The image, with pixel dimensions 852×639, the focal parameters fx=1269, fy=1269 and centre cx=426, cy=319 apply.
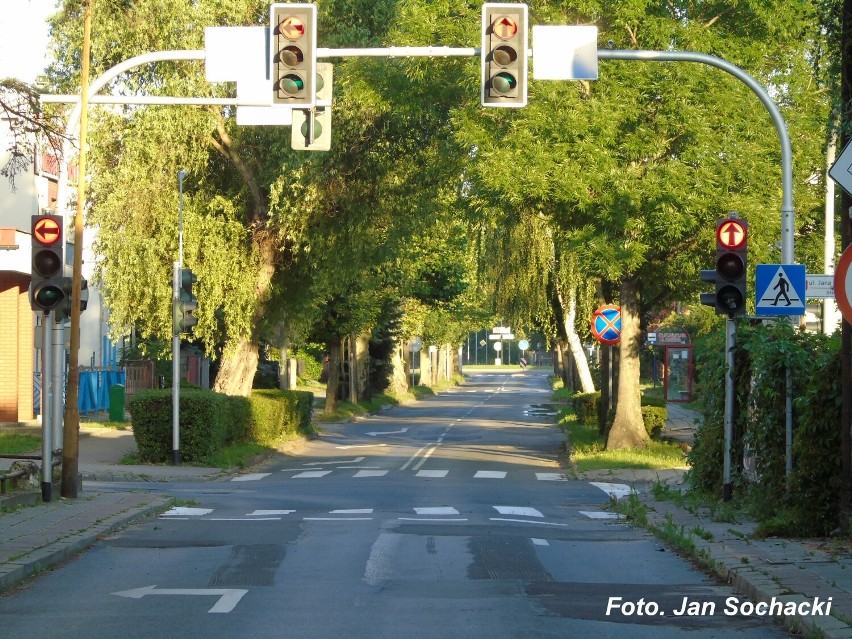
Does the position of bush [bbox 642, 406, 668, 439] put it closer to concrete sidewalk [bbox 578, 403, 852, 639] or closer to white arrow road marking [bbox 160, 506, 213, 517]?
concrete sidewalk [bbox 578, 403, 852, 639]

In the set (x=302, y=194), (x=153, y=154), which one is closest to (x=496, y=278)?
(x=302, y=194)

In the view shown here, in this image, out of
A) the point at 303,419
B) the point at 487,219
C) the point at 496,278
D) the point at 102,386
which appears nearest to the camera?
the point at 487,219

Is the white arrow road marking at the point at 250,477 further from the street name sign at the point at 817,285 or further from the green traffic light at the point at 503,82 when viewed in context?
the green traffic light at the point at 503,82

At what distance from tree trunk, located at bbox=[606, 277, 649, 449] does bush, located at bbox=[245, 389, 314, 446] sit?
29.5ft

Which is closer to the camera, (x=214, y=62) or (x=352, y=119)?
(x=214, y=62)

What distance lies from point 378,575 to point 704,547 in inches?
132

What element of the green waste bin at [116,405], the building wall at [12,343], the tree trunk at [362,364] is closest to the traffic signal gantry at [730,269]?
the building wall at [12,343]

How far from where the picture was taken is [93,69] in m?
26.8

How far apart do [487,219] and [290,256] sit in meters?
5.32

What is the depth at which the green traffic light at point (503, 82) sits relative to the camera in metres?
13.0

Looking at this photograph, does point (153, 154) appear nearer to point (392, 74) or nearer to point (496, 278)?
point (392, 74)

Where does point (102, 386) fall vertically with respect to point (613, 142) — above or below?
below

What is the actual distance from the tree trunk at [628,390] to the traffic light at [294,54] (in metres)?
16.9

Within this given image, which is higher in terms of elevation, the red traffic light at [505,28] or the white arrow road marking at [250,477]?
the red traffic light at [505,28]
